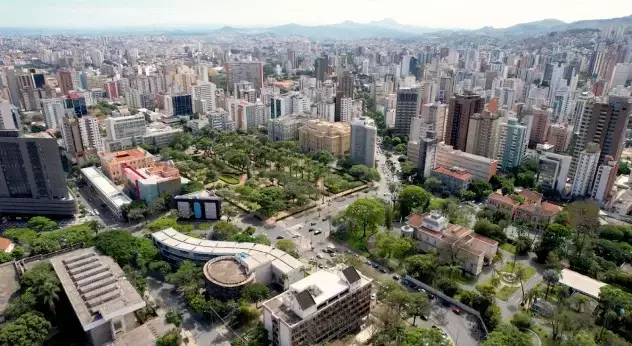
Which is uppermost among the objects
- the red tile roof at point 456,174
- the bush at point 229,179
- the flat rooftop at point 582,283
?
the red tile roof at point 456,174

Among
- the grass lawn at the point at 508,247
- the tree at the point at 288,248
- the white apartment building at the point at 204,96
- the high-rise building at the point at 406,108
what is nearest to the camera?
the tree at the point at 288,248

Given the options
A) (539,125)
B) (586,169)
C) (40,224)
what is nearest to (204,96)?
(40,224)

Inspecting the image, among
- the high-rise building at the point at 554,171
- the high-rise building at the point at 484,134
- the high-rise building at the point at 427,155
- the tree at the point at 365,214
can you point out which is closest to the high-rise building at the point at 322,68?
the high-rise building at the point at 484,134

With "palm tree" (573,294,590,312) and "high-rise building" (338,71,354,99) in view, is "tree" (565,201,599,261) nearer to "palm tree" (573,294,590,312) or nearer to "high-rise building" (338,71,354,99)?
"palm tree" (573,294,590,312)

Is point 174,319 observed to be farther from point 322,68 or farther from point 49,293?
point 322,68

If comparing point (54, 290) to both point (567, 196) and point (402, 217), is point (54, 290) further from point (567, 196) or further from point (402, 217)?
point (567, 196)

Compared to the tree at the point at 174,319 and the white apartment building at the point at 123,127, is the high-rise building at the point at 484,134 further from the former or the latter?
the white apartment building at the point at 123,127
